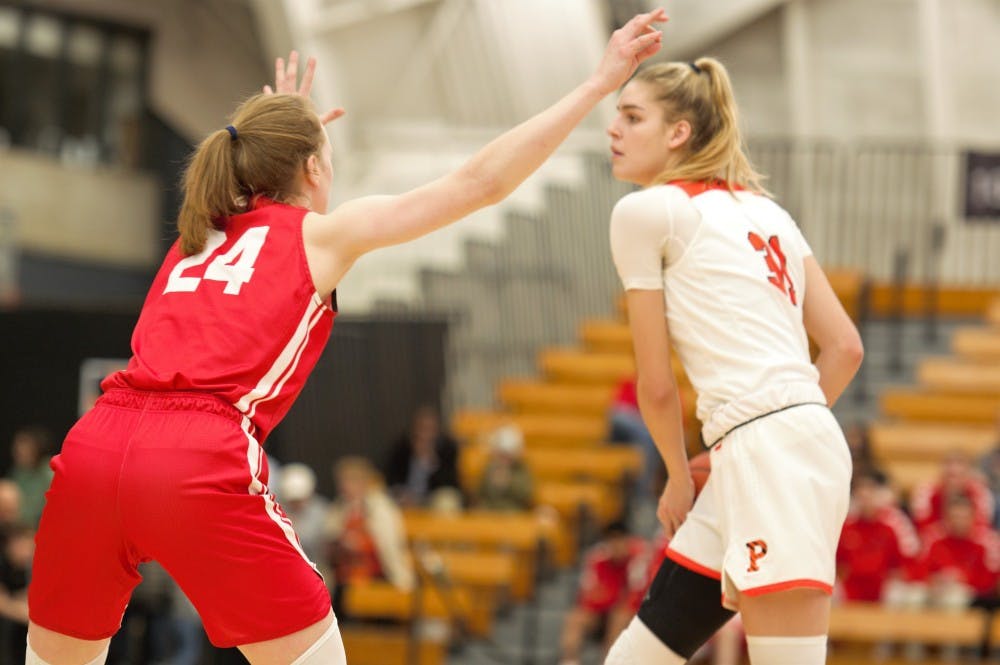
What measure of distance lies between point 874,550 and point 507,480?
2838mm

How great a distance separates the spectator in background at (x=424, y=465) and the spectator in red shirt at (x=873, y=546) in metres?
3.21

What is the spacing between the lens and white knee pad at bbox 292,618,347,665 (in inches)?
124

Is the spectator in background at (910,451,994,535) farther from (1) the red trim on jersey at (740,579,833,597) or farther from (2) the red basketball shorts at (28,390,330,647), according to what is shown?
(2) the red basketball shorts at (28,390,330,647)

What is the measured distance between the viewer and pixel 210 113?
64.2 feet

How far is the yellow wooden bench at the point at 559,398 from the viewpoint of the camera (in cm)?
1298

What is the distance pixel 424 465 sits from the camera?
11.8 meters

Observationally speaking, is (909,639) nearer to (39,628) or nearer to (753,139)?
(39,628)

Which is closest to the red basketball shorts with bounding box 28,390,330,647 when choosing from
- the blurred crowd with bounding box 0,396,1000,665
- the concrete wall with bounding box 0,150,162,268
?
the blurred crowd with bounding box 0,396,1000,665

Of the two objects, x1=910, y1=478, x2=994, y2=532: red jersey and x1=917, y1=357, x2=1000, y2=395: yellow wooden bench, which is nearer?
x1=910, y1=478, x2=994, y2=532: red jersey

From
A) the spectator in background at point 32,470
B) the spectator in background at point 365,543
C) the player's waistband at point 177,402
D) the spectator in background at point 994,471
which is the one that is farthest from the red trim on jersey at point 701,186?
the spectator in background at point 32,470

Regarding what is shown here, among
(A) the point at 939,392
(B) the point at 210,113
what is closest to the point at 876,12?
(A) the point at 939,392

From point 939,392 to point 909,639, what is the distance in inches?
150

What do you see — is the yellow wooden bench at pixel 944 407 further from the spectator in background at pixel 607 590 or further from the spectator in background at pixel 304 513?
the spectator in background at pixel 304 513

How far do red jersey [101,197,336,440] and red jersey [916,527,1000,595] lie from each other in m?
6.76
